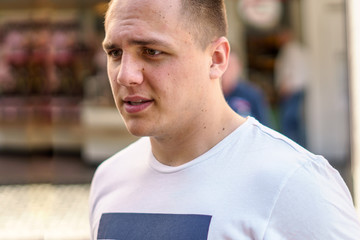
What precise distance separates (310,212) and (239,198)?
0.21 m

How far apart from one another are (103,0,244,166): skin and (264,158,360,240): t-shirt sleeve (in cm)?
34

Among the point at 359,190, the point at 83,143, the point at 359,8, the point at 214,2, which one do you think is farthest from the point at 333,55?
the point at 214,2

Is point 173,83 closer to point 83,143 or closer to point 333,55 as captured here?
point 333,55

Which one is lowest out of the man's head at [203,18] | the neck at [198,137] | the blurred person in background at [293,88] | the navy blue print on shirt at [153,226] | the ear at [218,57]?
the blurred person in background at [293,88]

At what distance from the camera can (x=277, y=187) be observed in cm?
177

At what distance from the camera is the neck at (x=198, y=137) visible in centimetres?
199

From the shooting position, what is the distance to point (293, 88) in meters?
10.0

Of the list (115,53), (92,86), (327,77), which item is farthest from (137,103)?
(92,86)

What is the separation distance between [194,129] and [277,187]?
36 cm

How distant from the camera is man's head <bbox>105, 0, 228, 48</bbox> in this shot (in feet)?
6.26

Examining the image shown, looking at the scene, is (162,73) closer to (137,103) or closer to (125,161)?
(137,103)

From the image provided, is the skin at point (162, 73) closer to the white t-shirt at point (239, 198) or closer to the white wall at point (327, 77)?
the white t-shirt at point (239, 198)

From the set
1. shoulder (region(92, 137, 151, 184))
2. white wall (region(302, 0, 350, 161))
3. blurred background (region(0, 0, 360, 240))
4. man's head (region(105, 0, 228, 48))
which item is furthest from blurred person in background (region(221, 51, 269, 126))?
white wall (region(302, 0, 350, 161))

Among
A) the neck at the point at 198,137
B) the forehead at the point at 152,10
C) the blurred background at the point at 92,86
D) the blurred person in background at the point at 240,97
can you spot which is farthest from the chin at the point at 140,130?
the blurred background at the point at 92,86
